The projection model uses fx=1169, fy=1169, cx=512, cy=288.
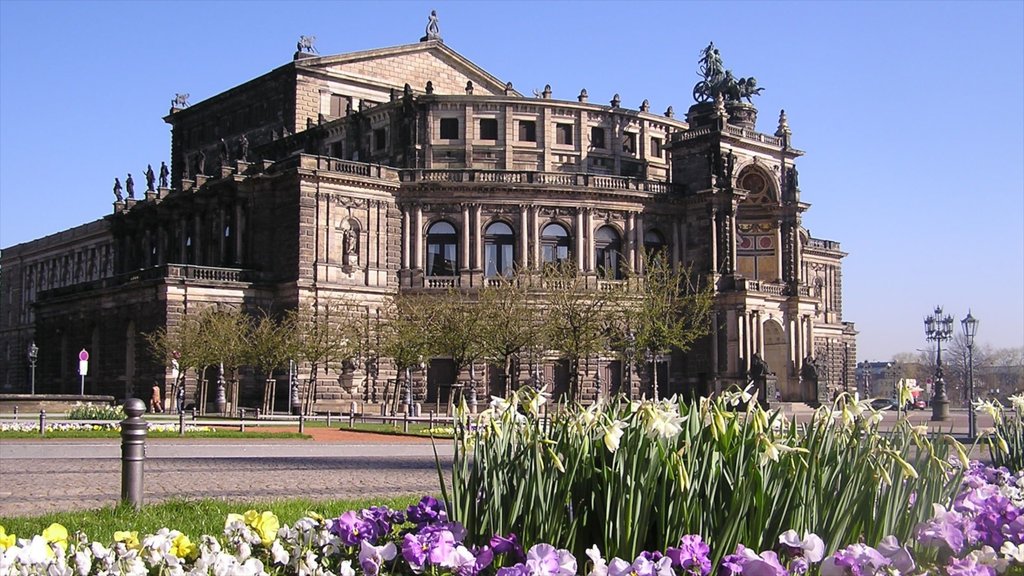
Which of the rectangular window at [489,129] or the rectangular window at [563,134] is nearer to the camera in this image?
the rectangular window at [489,129]

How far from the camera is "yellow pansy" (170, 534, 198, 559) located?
325 inches

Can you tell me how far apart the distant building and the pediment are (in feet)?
0.49

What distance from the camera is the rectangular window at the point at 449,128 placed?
246ft

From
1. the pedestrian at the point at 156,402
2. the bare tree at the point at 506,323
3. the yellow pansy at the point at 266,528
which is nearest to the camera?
the yellow pansy at the point at 266,528

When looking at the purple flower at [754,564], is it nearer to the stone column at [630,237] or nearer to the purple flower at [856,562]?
the purple flower at [856,562]

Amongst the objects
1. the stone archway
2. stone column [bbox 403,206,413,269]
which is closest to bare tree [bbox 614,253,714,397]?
the stone archway

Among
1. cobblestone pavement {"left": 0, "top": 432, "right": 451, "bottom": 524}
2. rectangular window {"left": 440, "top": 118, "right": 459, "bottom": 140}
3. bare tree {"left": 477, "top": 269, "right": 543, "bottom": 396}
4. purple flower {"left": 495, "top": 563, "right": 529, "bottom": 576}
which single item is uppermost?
rectangular window {"left": 440, "top": 118, "right": 459, "bottom": 140}

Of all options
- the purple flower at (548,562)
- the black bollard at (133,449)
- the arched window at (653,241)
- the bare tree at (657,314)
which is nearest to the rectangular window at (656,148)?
the arched window at (653,241)

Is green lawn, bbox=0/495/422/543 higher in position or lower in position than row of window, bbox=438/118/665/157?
lower

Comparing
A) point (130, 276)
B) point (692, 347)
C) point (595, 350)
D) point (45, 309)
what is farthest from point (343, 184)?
point (45, 309)

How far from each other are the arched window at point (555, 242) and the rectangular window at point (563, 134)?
6523mm

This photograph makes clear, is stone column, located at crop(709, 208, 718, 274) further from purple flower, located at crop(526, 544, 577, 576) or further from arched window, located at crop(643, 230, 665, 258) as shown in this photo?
purple flower, located at crop(526, 544, 577, 576)

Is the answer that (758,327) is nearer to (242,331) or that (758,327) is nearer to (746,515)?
(242,331)

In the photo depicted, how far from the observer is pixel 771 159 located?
79875 millimetres
